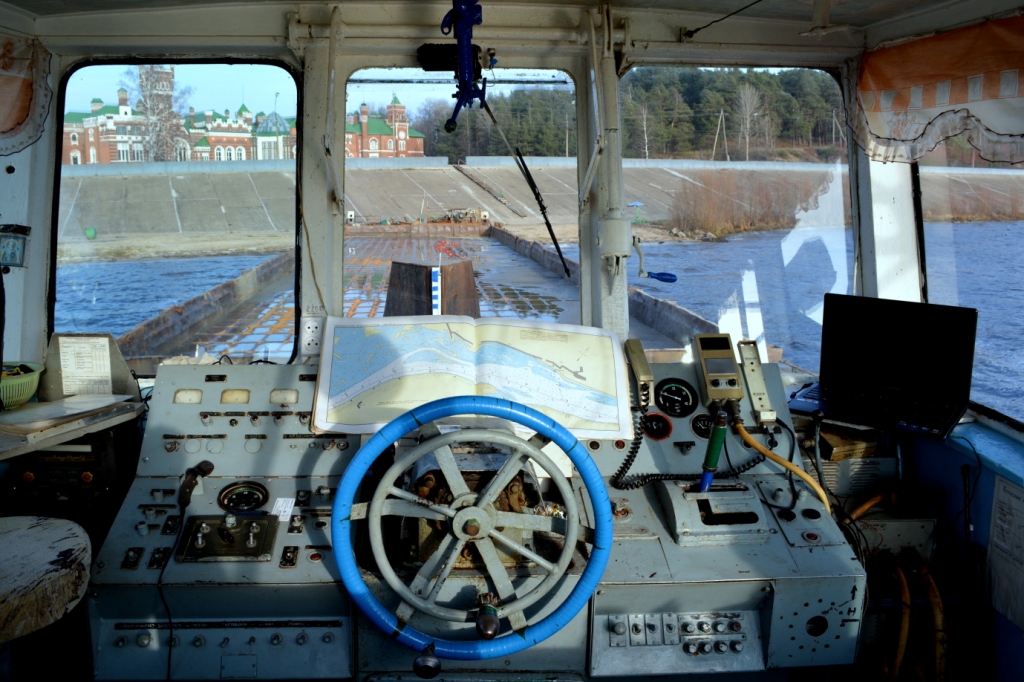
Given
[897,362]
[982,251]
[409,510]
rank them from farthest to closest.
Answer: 1. [982,251]
2. [897,362]
3. [409,510]

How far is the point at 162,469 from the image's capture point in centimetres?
223

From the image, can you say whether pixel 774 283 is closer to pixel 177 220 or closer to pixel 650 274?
pixel 650 274

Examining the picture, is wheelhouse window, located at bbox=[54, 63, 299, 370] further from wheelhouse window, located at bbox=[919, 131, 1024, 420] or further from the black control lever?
wheelhouse window, located at bbox=[919, 131, 1024, 420]

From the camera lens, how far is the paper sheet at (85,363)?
2445 mm

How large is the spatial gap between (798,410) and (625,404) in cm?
68

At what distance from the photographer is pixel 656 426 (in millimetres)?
2375

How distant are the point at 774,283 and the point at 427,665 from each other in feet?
6.52

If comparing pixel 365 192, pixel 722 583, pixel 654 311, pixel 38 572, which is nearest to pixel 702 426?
pixel 722 583

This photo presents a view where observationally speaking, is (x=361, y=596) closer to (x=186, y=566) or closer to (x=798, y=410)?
(x=186, y=566)

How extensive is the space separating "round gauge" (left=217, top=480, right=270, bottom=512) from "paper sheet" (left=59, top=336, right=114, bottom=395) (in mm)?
619

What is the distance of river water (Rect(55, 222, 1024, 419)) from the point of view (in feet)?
8.41

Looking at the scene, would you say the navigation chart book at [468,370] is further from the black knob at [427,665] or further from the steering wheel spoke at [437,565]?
the black knob at [427,665]

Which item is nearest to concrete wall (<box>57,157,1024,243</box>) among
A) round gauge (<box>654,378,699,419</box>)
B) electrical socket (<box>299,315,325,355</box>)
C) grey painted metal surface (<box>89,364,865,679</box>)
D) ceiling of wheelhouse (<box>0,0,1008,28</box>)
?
electrical socket (<box>299,315,325,355</box>)

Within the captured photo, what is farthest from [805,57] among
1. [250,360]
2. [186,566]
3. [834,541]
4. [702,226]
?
[186,566]
